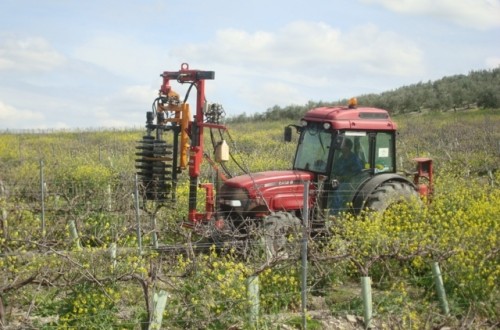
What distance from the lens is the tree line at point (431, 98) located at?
3838 cm

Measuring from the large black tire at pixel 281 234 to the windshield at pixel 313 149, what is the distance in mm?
923

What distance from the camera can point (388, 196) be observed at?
8703 mm

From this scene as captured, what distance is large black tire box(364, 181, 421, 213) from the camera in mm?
8633

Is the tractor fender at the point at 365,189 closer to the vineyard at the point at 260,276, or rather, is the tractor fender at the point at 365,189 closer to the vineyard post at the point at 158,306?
the vineyard at the point at 260,276

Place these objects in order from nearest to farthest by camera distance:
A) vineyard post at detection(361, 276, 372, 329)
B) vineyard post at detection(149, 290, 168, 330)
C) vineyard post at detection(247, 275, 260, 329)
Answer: vineyard post at detection(149, 290, 168, 330), vineyard post at detection(247, 275, 260, 329), vineyard post at detection(361, 276, 372, 329)

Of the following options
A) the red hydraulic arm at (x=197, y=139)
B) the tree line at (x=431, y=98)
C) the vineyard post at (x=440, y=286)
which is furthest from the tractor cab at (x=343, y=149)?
the tree line at (x=431, y=98)

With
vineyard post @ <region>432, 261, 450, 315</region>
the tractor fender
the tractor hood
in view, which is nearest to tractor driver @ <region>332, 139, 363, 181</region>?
the tractor fender

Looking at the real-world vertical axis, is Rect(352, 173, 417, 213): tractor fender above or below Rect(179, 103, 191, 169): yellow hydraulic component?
below

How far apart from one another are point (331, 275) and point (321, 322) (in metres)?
0.99

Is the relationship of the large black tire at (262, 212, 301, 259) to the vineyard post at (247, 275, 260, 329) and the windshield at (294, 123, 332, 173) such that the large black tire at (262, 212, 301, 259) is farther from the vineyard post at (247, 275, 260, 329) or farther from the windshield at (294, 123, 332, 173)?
the windshield at (294, 123, 332, 173)

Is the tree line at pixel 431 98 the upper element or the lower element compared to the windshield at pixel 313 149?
upper

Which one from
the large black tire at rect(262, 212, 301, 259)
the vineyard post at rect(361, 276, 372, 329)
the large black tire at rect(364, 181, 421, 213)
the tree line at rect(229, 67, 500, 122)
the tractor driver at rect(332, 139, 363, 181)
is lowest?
the vineyard post at rect(361, 276, 372, 329)

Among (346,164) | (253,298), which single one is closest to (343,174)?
(346,164)

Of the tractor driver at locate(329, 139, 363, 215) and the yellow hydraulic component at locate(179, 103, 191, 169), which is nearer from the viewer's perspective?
the tractor driver at locate(329, 139, 363, 215)
